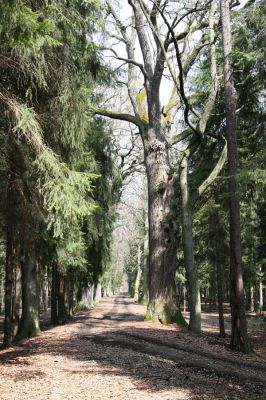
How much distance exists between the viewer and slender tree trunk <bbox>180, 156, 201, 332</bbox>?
14.6 metres

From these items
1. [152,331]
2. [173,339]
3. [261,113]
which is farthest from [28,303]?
[261,113]

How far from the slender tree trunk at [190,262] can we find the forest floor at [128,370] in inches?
111

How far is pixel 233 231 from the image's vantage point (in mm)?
12047

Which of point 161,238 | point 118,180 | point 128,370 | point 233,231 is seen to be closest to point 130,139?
point 118,180

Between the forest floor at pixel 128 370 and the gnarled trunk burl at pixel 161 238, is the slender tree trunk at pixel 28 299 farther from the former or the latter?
the forest floor at pixel 128 370

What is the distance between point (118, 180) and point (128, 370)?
1229cm

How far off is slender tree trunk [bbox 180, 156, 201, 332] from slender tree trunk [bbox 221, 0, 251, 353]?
2484mm

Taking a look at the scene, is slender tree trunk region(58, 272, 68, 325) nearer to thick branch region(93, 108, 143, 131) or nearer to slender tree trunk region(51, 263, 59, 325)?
slender tree trunk region(51, 263, 59, 325)

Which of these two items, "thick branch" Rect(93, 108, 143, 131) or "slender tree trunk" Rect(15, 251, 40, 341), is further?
"thick branch" Rect(93, 108, 143, 131)

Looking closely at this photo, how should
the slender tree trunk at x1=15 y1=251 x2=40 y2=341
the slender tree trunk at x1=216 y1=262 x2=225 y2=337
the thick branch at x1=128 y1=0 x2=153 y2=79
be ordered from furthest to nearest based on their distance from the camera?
the slender tree trunk at x1=216 y1=262 x2=225 y2=337, the thick branch at x1=128 y1=0 x2=153 y2=79, the slender tree trunk at x1=15 y1=251 x2=40 y2=341

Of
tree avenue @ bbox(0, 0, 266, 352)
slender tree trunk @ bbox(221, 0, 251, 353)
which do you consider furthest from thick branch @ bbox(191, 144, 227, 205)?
slender tree trunk @ bbox(221, 0, 251, 353)

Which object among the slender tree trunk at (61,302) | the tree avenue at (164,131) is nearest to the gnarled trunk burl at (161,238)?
the tree avenue at (164,131)

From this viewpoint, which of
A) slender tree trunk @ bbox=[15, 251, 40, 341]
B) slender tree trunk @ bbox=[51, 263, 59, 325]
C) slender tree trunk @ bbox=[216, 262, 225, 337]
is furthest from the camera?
slender tree trunk @ bbox=[51, 263, 59, 325]

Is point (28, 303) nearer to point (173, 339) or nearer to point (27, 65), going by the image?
point (173, 339)
